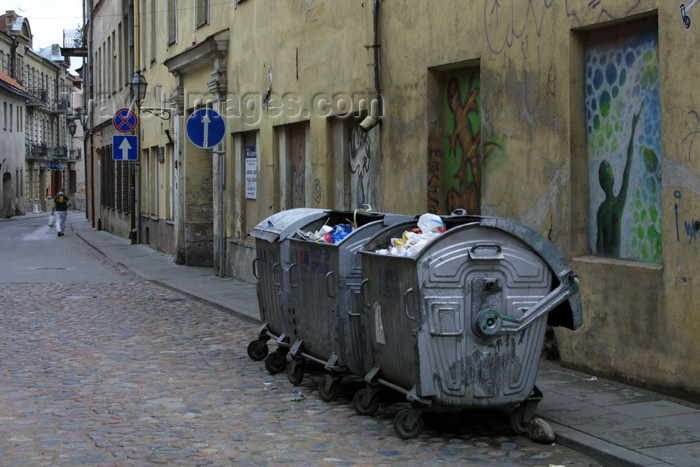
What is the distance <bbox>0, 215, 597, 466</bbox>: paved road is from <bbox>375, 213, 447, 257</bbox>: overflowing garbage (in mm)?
1241

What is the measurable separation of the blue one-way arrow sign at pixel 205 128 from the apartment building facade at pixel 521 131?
1047 mm

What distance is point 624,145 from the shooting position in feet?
27.3

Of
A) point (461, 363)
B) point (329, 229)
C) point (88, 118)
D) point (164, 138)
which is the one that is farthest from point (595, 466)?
point (88, 118)

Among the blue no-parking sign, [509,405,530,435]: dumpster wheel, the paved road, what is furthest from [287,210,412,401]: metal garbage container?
the blue no-parking sign

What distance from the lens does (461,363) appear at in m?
6.26

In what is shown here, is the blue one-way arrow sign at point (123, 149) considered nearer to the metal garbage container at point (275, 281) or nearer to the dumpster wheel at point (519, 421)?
the metal garbage container at point (275, 281)

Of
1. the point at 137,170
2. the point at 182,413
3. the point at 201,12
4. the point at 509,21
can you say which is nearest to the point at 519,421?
the point at 182,413

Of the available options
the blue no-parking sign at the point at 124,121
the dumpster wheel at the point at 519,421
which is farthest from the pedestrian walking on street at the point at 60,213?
the dumpster wheel at the point at 519,421

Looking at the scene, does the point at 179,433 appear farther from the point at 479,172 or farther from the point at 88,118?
the point at 88,118

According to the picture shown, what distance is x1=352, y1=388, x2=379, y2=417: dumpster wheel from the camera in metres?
7.10

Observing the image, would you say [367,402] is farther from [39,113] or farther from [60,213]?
[39,113]

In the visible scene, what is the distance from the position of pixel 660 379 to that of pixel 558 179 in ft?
A: 6.92

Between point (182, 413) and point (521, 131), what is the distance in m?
4.26

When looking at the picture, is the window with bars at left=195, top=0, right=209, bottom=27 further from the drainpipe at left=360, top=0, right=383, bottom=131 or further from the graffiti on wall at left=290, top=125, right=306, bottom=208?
the drainpipe at left=360, top=0, right=383, bottom=131
